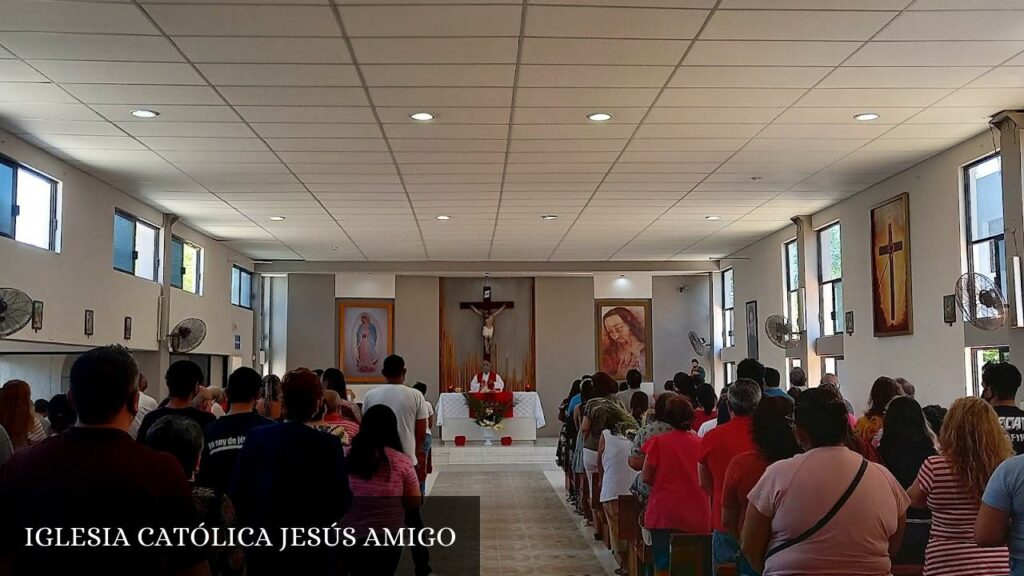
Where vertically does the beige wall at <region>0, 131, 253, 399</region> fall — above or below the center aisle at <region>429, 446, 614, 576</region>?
above

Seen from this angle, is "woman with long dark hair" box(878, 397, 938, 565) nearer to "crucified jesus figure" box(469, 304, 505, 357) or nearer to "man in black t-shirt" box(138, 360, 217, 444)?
"man in black t-shirt" box(138, 360, 217, 444)

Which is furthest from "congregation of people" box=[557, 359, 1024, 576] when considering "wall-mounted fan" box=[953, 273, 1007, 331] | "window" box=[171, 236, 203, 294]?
"window" box=[171, 236, 203, 294]

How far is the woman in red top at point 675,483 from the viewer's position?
541 cm

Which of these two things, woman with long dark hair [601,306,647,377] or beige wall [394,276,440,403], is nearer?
beige wall [394,276,440,403]

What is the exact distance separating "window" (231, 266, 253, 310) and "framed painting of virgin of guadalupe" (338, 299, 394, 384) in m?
2.89

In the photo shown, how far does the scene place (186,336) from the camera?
12258 millimetres

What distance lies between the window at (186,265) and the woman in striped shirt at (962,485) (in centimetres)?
1141

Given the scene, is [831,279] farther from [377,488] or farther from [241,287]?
[241,287]

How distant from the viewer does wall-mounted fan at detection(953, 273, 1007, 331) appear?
25.6ft

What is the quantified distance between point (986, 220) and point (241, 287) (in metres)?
12.4

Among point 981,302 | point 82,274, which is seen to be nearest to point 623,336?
point 82,274

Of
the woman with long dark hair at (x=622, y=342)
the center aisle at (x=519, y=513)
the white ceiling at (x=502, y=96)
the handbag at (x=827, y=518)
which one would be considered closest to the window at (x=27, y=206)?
the white ceiling at (x=502, y=96)

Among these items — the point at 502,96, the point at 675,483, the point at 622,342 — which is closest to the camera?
the point at 675,483

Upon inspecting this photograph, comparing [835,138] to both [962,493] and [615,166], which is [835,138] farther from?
[962,493]
